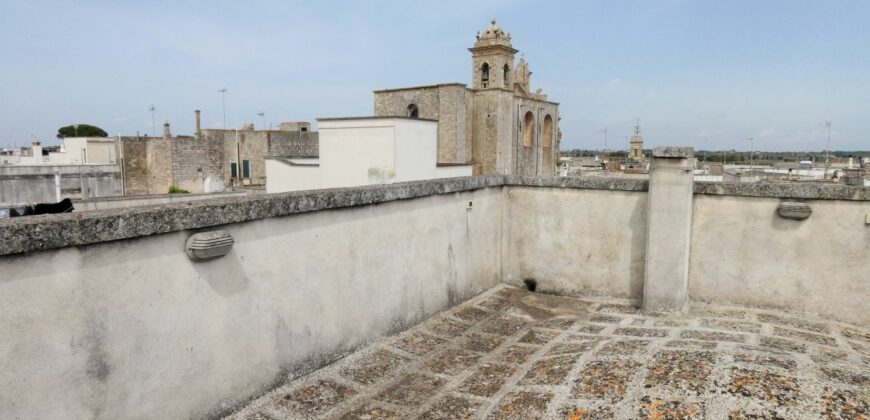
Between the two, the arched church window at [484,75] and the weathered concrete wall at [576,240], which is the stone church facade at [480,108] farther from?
the weathered concrete wall at [576,240]

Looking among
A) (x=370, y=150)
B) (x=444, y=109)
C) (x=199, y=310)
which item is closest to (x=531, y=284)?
(x=199, y=310)

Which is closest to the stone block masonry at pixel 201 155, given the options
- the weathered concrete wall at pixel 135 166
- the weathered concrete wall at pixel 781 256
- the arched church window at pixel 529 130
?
A: the weathered concrete wall at pixel 135 166

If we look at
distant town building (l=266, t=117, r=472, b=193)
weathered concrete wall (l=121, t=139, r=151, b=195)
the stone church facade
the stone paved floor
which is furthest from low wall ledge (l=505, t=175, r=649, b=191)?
weathered concrete wall (l=121, t=139, r=151, b=195)

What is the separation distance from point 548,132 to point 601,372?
46.1 metres

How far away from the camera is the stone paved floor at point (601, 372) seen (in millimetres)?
4203

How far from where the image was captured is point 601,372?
495cm

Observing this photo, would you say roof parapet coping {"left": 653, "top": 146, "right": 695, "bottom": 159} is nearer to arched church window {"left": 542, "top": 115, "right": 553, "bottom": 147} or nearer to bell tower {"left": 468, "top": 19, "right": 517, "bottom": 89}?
bell tower {"left": 468, "top": 19, "right": 517, "bottom": 89}

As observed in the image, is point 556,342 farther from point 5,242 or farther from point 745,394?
point 5,242

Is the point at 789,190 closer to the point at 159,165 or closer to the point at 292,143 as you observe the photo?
the point at 292,143

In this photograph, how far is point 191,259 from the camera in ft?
13.9

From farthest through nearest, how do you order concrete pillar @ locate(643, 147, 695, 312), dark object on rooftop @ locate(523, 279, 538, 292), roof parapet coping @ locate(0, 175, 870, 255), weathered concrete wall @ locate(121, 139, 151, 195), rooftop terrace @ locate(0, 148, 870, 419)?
weathered concrete wall @ locate(121, 139, 151, 195)
dark object on rooftop @ locate(523, 279, 538, 292)
concrete pillar @ locate(643, 147, 695, 312)
rooftop terrace @ locate(0, 148, 870, 419)
roof parapet coping @ locate(0, 175, 870, 255)

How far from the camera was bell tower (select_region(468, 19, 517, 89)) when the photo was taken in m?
39.4

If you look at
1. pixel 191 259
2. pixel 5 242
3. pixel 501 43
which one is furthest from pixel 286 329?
pixel 501 43

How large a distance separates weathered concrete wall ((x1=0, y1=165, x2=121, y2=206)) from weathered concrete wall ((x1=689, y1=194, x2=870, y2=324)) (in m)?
29.6
